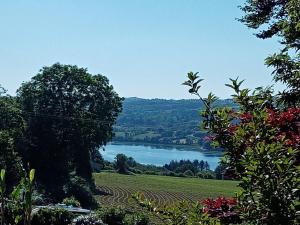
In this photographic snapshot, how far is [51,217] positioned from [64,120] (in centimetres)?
2594

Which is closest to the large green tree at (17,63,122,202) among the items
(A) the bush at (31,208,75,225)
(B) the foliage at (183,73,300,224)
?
(A) the bush at (31,208,75,225)

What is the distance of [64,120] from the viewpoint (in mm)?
51312

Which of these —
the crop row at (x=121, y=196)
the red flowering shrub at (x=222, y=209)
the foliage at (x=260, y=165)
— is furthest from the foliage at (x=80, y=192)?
the foliage at (x=260, y=165)

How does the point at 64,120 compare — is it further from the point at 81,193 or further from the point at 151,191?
the point at 151,191

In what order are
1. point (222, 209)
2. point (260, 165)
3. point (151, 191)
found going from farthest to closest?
point (151, 191), point (222, 209), point (260, 165)

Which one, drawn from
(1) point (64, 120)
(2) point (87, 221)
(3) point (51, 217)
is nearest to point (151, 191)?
(1) point (64, 120)

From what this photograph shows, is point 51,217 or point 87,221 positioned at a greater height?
point 51,217

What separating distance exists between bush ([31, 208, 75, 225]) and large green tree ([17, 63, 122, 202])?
2011cm

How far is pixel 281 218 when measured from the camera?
7.27 feet

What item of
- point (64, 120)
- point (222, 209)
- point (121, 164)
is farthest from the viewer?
point (121, 164)

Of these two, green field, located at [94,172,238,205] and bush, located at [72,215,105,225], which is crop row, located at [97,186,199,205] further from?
bush, located at [72,215,105,225]

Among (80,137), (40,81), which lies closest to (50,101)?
(40,81)

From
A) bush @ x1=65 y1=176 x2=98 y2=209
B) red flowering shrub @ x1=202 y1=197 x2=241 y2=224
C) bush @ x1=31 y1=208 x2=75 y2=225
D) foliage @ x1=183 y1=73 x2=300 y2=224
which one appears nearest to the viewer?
foliage @ x1=183 y1=73 x2=300 y2=224

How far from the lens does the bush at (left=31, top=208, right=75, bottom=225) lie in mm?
25438
